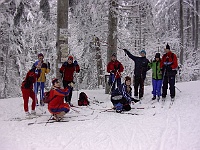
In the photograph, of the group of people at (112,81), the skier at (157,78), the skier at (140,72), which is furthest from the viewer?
the skier at (140,72)

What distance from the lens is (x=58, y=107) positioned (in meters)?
7.38

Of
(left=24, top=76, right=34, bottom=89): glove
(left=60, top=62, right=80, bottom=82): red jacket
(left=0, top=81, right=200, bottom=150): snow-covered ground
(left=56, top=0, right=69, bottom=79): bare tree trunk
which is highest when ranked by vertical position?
(left=56, top=0, right=69, bottom=79): bare tree trunk

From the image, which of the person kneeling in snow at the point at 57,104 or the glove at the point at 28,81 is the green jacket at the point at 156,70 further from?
the glove at the point at 28,81

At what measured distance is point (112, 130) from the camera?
248 inches

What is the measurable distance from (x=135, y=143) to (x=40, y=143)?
203 centimetres

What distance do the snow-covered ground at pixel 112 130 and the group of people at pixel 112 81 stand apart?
488 millimetres

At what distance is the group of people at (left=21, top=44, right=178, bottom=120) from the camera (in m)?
7.50

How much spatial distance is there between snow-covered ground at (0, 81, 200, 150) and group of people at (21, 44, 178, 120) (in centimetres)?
49

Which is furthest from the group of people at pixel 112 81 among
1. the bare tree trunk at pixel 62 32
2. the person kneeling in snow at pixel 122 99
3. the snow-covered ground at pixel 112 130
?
the snow-covered ground at pixel 112 130

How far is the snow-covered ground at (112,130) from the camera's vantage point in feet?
17.2

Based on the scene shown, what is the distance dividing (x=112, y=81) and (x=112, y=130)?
449 cm

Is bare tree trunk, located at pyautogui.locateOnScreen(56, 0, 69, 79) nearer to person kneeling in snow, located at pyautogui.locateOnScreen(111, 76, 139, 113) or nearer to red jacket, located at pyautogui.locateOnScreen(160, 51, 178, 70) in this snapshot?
person kneeling in snow, located at pyautogui.locateOnScreen(111, 76, 139, 113)

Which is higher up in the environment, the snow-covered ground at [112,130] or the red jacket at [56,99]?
the red jacket at [56,99]

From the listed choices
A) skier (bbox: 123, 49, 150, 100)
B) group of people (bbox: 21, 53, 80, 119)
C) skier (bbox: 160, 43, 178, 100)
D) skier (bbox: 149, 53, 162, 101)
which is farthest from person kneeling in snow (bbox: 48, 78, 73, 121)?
skier (bbox: 160, 43, 178, 100)
